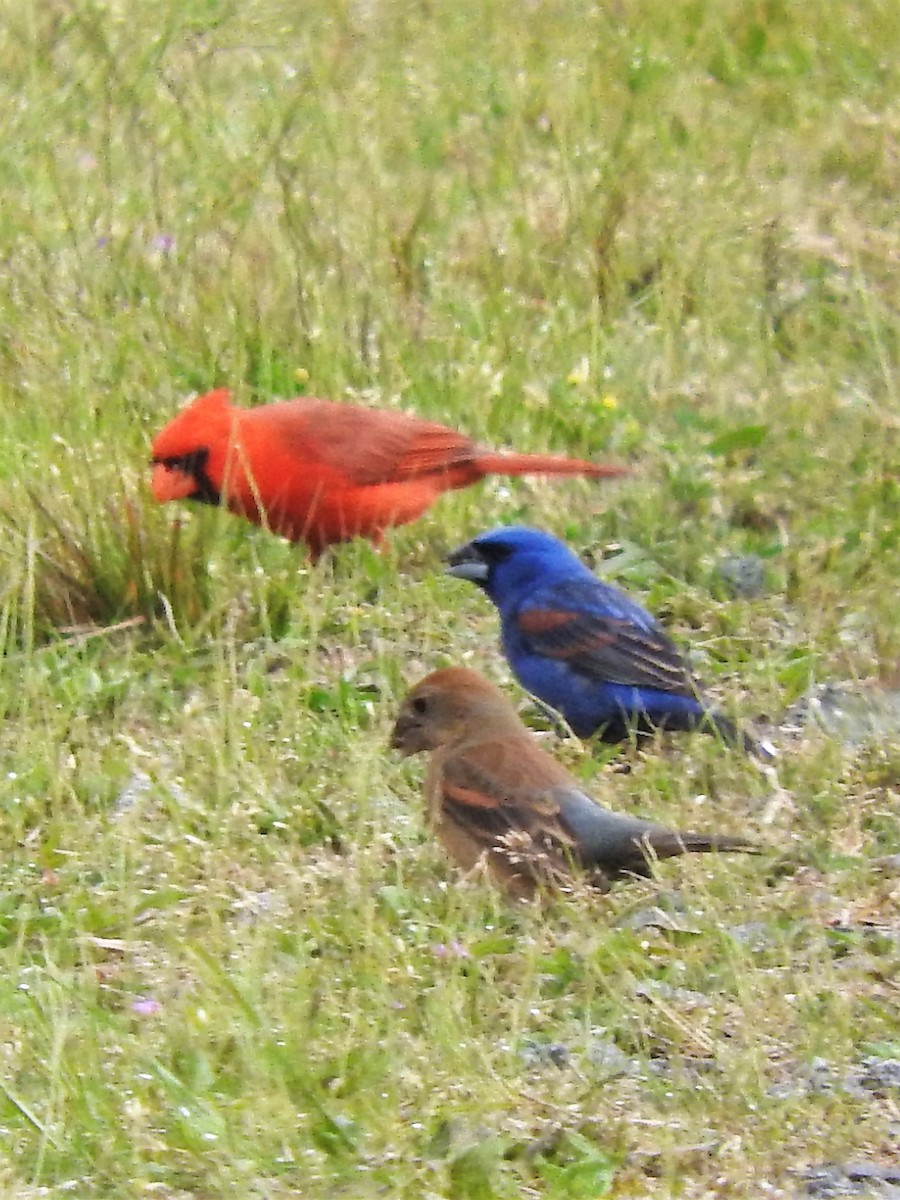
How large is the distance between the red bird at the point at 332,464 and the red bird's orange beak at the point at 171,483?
0.03 meters

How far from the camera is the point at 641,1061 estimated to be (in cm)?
347

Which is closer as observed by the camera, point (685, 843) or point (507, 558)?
point (685, 843)

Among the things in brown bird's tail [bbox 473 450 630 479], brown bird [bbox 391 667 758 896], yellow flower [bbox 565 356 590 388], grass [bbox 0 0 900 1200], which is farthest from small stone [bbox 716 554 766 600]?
brown bird [bbox 391 667 758 896]

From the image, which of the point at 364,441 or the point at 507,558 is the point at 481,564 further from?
the point at 364,441

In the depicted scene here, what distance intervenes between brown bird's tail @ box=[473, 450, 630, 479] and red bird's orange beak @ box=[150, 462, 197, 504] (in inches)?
30.0

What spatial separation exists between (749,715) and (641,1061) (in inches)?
59.1

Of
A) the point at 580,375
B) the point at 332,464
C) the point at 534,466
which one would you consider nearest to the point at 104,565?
the point at 332,464

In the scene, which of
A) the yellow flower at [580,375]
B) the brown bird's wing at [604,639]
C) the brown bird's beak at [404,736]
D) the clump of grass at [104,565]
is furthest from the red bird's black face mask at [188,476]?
the yellow flower at [580,375]

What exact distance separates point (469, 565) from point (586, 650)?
1.52 feet

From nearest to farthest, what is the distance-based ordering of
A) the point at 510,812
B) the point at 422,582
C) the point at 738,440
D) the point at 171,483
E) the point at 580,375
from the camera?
1. the point at 510,812
2. the point at 171,483
3. the point at 422,582
4. the point at 738,440
5. the point at 580,375

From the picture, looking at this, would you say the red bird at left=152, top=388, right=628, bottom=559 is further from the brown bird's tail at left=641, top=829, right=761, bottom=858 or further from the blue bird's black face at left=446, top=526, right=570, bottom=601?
the brown bird's tail at left=641, top=829, right=761, bottom=858

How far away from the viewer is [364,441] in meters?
5.79

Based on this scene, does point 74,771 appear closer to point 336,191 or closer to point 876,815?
point 876,815

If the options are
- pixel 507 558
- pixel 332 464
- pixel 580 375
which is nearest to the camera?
pixel 507 558
